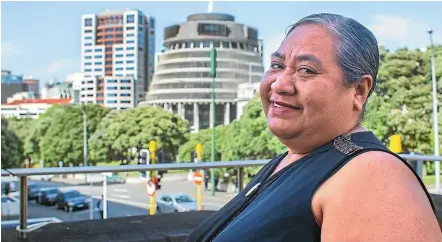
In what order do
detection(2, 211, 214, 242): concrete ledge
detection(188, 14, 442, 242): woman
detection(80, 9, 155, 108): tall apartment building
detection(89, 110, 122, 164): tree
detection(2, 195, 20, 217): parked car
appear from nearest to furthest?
1. detection(188, 14, 442, 242): woman
2. detection(2, 211, 214, 242): concrete ledge
3. detection(2, 195, 20, 217): parked car
4. detection(89, 110, 122, 164): tree
5. detection(80, 9, 155, 108): tall apartment building

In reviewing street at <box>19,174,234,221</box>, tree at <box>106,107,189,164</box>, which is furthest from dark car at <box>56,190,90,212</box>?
tree at <box>106,107,189,164</box>

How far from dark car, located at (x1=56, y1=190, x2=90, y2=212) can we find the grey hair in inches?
1311

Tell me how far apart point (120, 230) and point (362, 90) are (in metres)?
2.09

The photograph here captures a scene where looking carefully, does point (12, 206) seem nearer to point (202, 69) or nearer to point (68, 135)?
point (68, 135)

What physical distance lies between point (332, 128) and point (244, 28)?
337 ft

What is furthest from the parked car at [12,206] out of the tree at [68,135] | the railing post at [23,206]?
the tree at [68,135]

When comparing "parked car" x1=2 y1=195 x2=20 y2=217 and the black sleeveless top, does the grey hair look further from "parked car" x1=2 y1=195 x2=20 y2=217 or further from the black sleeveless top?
"parked car" x1=2 y1=195 x2=20 y2=217

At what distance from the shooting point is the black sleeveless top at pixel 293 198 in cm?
104

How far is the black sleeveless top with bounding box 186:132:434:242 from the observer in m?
1.04

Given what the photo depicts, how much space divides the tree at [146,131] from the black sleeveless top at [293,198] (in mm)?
48559

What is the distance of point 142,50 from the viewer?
461 feet

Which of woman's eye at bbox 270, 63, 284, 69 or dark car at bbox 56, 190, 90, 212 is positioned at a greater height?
woman's eye at bbox 270, 63, 284, 69

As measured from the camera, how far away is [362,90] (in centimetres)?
116

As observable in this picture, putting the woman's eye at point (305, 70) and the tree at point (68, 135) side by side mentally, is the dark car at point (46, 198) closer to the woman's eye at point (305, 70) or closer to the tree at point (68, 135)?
the tree at point (68, 135)
